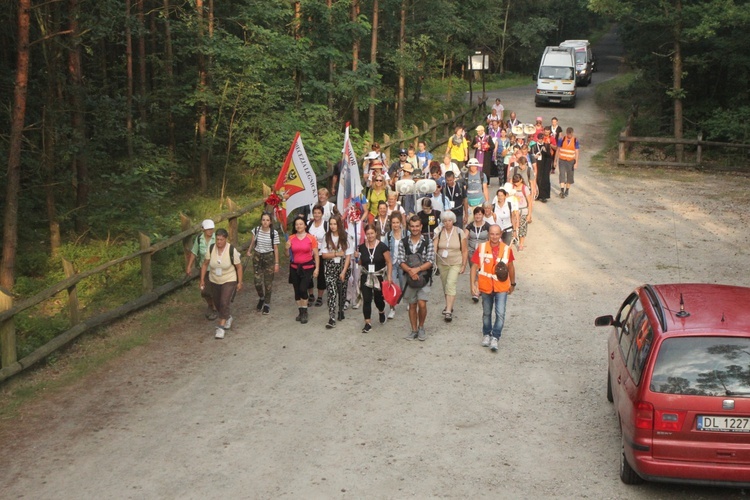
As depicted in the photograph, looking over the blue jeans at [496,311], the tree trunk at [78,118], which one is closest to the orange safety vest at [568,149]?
the blue jeans at [496,311]

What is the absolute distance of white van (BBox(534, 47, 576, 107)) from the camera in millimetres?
40719

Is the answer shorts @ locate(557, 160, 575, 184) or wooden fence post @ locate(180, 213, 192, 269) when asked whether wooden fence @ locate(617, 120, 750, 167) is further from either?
wooden fence post @ locate(180, 213, 192, 269)

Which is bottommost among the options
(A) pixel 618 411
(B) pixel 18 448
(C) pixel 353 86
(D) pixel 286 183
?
(B) pixel 18 448

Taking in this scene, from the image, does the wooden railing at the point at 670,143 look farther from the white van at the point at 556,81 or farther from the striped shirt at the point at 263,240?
the striped shirt at the point at 263,240

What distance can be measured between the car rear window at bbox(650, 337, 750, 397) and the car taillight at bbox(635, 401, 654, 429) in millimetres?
158

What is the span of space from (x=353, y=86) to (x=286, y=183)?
13.2m

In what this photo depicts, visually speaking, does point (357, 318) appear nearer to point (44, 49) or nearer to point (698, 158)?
point (44, 49)

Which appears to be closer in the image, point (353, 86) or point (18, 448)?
point (18, 448)

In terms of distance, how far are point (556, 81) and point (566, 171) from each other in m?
19.7

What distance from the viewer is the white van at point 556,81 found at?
40.7 metres

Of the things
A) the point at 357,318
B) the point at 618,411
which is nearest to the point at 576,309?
the point at 357,318

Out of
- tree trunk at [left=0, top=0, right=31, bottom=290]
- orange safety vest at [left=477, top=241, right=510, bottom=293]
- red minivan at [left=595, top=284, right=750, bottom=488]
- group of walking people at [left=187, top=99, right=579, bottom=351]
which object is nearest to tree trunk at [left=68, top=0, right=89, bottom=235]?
tree trunk at [left=0, top=0, right=31, bottom=290]

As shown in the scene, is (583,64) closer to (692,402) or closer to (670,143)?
(670,143)

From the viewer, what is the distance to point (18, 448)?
913 centimetres
